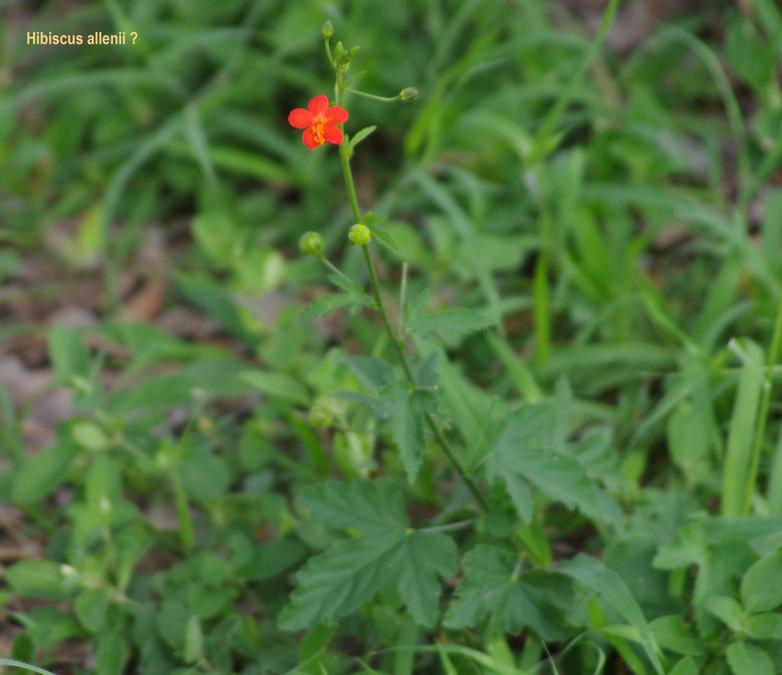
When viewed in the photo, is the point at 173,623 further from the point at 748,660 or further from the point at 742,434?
the point at 742,434

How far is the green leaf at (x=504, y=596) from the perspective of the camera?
1.43 meters

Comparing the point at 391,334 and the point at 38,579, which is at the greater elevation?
the point at 391,334

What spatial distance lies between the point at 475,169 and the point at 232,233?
0.73 metres

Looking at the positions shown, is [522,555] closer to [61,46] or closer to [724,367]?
[724,367]

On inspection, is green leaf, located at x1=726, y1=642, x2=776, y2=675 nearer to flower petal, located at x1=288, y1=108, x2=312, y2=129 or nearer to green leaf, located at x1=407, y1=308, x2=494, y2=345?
green leaf, located at x1=407, y1=308, x2=494, y2=345

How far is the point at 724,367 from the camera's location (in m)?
1.94

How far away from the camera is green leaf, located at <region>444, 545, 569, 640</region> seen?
4.68 feet

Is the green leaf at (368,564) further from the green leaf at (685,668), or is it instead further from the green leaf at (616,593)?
the green leaf at (685,668)

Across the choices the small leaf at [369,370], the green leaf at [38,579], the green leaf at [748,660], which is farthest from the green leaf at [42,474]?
the green leaf at [748,660]

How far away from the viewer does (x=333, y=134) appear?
3.92 ft

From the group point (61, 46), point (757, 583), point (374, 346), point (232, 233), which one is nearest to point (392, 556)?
point (757, 583)

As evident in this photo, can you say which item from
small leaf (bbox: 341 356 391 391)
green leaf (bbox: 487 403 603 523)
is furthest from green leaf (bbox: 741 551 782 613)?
small leaf (bbox: 341 356 391 391)

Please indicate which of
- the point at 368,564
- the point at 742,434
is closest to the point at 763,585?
the point at 742,434

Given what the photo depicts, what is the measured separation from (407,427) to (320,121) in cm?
45
